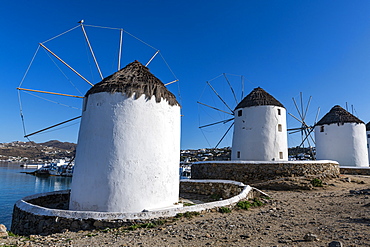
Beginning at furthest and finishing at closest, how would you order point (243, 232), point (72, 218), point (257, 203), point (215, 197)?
1. point (215, 197)
2. point (257, 203)
3. point (72, 218)
4. point (243, 232)

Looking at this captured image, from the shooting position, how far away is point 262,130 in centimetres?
1579

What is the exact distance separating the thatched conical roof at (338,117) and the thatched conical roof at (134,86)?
17139 mm

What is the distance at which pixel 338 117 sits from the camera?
19.9 m

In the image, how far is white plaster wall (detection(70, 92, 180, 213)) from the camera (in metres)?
6.93

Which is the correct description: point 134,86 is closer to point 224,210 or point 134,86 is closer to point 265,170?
point 224,210

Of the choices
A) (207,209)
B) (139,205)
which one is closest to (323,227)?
(207,209)

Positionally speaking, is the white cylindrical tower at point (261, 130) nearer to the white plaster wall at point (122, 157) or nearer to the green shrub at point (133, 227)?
the white plaster wall at point (122, 157)

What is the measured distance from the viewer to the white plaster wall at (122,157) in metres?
6.93

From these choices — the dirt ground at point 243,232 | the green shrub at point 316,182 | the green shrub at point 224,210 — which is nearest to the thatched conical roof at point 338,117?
the green shrub at point 316,182

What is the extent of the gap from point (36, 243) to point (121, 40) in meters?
7.77

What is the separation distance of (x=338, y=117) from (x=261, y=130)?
8.69 m

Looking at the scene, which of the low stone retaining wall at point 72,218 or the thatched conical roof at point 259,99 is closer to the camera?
the low stone retaining wall at point 72,218

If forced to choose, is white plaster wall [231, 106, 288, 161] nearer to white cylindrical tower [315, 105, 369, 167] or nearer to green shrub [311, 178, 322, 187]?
green shrub [311, 178, 322, 187]

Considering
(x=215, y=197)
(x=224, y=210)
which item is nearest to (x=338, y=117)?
(x=215, y=197)
